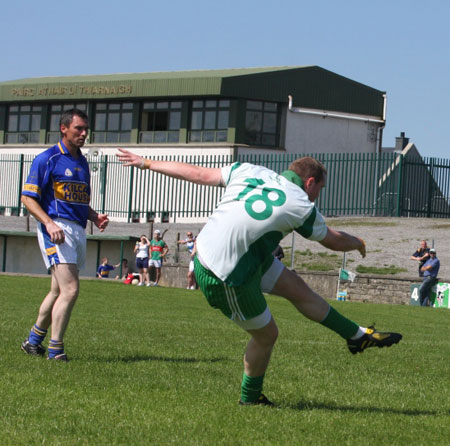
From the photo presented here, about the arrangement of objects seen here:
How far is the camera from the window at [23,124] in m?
54.1

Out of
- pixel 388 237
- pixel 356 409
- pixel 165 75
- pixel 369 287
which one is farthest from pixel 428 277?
pixel 165 75

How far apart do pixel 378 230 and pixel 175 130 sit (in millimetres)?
20190

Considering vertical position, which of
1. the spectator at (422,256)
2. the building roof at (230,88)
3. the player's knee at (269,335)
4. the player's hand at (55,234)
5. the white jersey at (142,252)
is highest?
the building roof at (230,88)

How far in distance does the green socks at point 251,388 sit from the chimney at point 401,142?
5688 centimetres

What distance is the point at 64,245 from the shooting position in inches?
315

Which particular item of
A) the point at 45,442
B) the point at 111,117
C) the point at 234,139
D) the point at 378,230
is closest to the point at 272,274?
the point at 45,442

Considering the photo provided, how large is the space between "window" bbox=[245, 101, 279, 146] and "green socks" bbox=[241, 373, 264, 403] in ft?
138

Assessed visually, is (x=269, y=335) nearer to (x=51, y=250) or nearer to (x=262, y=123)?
(x=51, y=250)

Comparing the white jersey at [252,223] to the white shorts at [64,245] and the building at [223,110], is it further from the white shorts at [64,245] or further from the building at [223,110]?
the building at [223,110]

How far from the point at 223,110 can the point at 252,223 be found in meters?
42.6

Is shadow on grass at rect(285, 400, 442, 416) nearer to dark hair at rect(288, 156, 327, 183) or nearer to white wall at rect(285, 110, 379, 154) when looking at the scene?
dark hair at rect(288, 156, 327, 183)

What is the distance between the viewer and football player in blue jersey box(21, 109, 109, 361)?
7.93 metres

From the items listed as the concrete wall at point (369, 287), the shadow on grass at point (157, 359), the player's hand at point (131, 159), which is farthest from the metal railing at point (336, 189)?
the player's hand at point (131, 159)

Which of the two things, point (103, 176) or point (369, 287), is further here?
point (103, 176)
